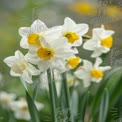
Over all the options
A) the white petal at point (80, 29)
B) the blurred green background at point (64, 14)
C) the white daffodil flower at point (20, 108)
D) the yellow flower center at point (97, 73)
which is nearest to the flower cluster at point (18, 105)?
the white daffodil flower at point (20, 108)

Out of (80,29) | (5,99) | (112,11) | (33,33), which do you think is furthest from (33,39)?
(5,99)

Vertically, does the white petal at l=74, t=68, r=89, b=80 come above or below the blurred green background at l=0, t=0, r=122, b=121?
below

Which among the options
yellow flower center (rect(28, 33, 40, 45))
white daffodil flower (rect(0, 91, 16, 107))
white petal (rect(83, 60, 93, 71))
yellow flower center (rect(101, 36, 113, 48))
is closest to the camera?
yellow flower center (rect(28, 33, 40, 45))

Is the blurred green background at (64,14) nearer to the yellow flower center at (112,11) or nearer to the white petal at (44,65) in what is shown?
the yellow flower center at (112,11)

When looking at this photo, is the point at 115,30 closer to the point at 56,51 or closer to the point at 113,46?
the point at 113,46

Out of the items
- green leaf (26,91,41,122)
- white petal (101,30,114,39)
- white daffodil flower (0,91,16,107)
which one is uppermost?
white petal (101,30,114,39)

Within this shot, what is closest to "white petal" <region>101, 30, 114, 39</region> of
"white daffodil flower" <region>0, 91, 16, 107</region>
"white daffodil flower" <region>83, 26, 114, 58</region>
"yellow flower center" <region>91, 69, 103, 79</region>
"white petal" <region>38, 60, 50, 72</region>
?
"white daffodil flower" <region>83, 26, 114, 58</region>

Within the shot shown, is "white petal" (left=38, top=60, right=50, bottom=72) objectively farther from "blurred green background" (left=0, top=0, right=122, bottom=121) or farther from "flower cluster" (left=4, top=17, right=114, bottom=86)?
"blurred green background" (left=0, top=0, right=122, bottom=121)
